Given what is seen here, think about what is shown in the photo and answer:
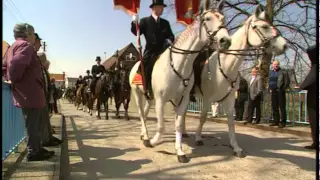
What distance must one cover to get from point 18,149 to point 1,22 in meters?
2.82

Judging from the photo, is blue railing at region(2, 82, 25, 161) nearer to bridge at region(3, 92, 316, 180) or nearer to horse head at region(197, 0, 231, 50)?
bridge at region(3, 92, 316, 180)

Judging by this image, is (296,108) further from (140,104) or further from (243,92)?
(140,104)

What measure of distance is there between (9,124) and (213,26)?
3.56 meters

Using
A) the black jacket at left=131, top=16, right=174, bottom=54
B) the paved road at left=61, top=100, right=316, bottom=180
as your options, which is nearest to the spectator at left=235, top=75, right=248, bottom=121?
the paved road at left=61, top=100, right=316, bottom=180

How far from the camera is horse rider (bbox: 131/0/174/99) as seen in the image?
22.1 feet

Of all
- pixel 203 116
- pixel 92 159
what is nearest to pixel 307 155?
pixel 203 116

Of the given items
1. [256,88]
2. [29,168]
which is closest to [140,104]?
[29,168]

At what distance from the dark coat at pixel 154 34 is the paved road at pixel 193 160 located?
199 centimetres

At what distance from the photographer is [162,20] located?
684 cm

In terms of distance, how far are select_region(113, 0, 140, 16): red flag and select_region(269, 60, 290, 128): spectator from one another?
510 cm

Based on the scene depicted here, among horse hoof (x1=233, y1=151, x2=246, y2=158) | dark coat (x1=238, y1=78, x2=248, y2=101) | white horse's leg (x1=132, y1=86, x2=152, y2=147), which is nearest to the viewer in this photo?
horse hoof (x1=233, y1=151, x2=246, y2=158)

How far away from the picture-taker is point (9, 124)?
517 centimetres

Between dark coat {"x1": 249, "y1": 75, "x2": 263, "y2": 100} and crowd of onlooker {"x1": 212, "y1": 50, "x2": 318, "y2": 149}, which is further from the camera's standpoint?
dark coat {"x1": 249, "y1": 75, "x2": 263, "y2": 100}

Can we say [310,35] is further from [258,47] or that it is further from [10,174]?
[10,174]
